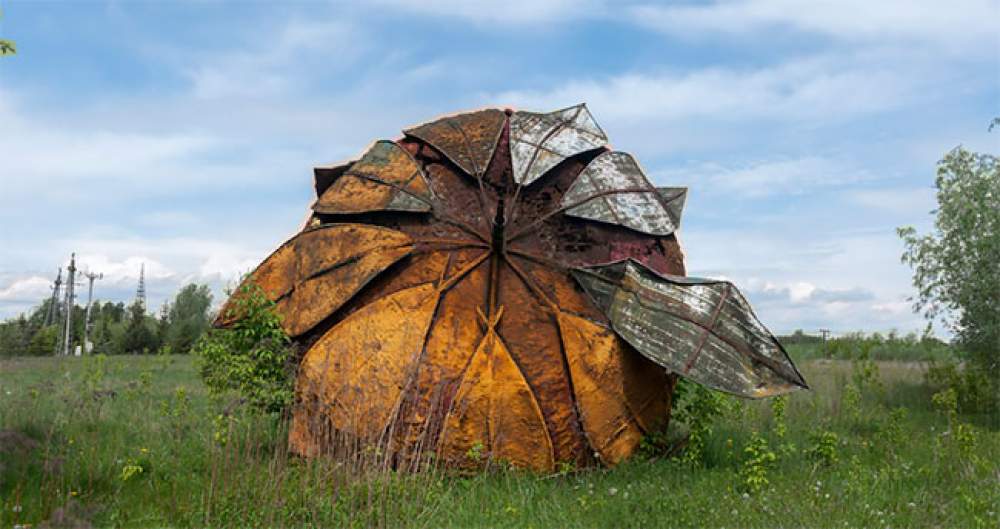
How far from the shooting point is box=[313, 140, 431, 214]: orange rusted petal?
7.21 metres

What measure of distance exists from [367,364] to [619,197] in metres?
2.66

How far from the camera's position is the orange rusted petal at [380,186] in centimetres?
721

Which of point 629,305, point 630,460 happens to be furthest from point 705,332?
point 630,460

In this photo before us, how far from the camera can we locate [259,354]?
7129mm

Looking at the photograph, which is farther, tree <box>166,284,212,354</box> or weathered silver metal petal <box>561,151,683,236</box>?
tree <box>166,284,212,354</box>

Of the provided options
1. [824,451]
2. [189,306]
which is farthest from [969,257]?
[189,306]

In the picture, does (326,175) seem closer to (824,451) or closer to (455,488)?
(455,488)

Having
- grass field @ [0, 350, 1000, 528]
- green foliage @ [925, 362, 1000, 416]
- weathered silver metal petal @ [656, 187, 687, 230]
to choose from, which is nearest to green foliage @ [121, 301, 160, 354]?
grass field @ [0, 350, 1000, 528]

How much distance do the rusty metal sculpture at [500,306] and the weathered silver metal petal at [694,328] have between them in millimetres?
11

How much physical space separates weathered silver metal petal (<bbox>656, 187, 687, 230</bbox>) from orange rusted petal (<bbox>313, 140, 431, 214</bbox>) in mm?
2272

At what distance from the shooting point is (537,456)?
6633mm

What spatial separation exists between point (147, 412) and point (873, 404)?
10389 millimetres

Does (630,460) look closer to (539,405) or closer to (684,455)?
(684,455)

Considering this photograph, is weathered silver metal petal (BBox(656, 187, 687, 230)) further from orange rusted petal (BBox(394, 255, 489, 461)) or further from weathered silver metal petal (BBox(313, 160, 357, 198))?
weathered silver metal petal (BBox(313, 160, 357, 198))
